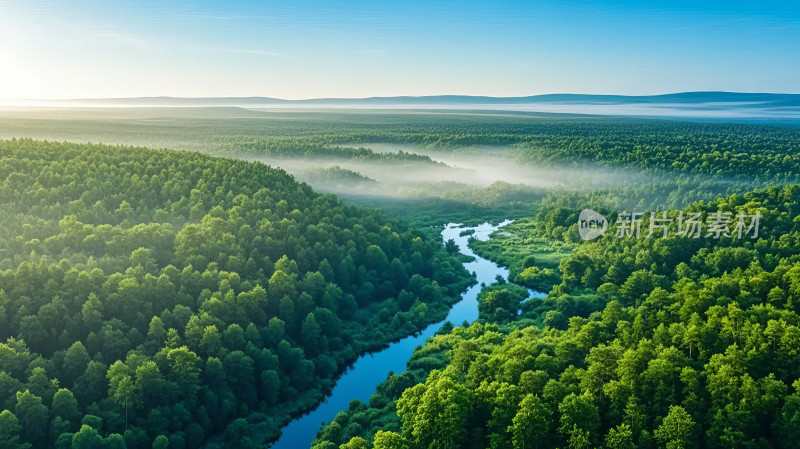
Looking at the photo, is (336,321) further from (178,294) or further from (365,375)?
(178,294)

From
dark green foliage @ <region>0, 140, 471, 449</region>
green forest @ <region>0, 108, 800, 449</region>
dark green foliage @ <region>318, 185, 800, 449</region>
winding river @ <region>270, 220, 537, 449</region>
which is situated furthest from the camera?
winding river @ <region>270, 220, 537, 449</region>

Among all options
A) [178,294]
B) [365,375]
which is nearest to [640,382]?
[365,375]

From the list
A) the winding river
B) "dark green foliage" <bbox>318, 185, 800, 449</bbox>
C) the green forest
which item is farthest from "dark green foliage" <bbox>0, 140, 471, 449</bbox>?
"dark green foliage" <bbox>318, 185, 800, 449</bbox>

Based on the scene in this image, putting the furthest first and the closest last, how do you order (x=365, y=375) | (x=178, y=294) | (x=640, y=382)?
(x=365, y=375) < (x=178, y=294) < (x=640, y=382)

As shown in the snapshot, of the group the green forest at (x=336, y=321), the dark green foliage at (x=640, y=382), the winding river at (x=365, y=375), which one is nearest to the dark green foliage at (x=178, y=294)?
the green forest at (x=336, y=321)

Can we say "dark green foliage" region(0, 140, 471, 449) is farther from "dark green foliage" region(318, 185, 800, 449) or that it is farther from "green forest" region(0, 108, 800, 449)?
"dark green foliage" region(318, 185, 800, 449)

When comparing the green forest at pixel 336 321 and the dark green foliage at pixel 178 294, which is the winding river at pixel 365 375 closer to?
the green forest at pixel 336 321

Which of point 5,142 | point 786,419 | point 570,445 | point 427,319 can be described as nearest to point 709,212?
point 427,319
